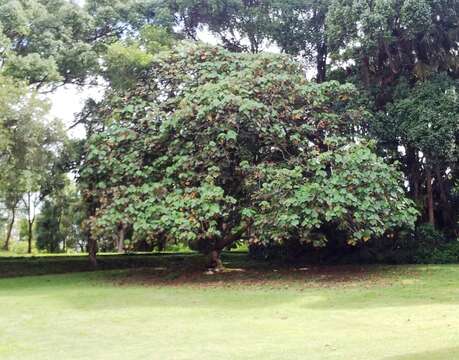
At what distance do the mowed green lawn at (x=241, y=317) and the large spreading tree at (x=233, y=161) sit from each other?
1451 mm

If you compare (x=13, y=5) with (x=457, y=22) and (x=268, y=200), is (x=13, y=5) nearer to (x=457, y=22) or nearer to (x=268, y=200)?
(x=268, y=200)

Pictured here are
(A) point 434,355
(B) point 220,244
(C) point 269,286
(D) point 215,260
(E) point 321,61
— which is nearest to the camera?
(A) point 434,355

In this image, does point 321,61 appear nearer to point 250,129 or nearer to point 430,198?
point 430,198

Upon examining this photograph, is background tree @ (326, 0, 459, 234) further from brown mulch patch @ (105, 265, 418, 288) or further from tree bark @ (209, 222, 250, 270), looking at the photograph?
tree bark @ (209, 222, 250, 270)

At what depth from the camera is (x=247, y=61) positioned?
640 inches

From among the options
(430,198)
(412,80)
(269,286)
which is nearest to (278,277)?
(269,286)

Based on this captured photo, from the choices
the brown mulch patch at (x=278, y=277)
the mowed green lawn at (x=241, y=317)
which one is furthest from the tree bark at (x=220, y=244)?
the mowed green lawn at (x=241, y=317)

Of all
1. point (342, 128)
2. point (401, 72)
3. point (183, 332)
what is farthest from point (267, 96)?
point (183, 332)

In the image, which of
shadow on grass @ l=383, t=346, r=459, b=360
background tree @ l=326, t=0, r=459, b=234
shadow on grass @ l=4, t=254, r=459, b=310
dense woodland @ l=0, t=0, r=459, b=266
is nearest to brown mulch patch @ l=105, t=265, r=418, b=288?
shadow on grass @ l=4, t=254, r=459, b=310

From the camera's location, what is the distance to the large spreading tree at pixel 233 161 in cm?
1345

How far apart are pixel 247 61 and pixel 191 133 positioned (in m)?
3.01

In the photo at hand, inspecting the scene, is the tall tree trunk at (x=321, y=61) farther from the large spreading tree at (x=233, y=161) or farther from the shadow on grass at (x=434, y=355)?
the shadow on grass at (x=434, y=355)

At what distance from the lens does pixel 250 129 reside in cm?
1479

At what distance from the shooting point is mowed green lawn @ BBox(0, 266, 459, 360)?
6.00 meters
